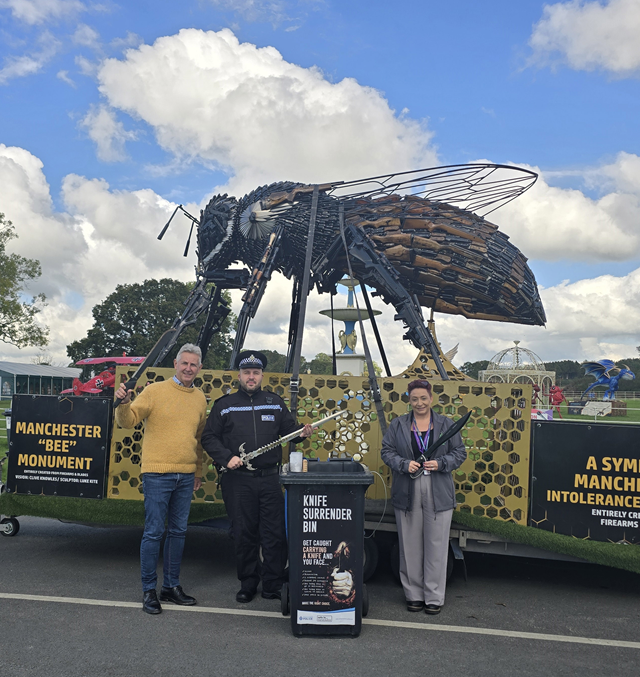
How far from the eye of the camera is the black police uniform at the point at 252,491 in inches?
177

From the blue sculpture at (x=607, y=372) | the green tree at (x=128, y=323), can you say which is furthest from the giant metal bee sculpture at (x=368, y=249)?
the green tree at (x=128, y=323)

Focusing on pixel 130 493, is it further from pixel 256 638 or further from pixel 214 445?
pixel 256 638

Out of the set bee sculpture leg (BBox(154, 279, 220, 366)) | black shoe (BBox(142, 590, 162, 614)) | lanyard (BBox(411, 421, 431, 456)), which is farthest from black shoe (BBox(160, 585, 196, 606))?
bee sculpture leg (BBox(154, 279, 220, 366))

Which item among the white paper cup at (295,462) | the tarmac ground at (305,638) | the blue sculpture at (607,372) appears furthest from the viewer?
the blue sculpture at (607,372)

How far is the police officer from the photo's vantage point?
14.7 feet

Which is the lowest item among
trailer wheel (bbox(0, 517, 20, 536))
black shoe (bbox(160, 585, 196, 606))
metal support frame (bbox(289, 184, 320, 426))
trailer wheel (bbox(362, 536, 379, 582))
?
trailer wheel (bbox(0, 517, 20, 536))

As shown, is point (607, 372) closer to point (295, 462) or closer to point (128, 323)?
point (295, 462)

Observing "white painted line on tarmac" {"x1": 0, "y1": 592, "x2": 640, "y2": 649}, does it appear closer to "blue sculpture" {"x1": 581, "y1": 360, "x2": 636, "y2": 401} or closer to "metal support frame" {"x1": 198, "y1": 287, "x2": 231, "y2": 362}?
"metal support frame" {"x1": 198, "y1": 287, "x2": 231, "y2": 362}

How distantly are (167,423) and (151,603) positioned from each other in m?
1.25

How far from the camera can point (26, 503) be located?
5.64 m

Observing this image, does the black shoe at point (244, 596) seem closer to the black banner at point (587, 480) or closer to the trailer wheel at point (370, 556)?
the trailer wheel at point (370, 556)

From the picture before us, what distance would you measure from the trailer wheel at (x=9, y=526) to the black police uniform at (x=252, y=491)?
3.10 metres

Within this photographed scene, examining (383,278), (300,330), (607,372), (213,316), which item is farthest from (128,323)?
(300,330)

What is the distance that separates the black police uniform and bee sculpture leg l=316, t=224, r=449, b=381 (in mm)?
4748
